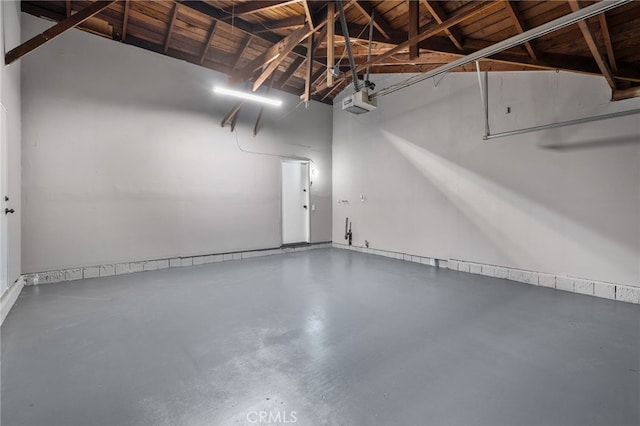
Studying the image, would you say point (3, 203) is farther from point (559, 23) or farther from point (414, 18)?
point (559, 23)

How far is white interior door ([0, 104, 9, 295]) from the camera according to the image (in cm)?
303

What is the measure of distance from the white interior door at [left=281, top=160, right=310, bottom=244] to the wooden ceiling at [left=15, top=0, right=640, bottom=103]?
286 centimetres

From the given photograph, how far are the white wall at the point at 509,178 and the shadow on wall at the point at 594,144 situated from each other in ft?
0.04

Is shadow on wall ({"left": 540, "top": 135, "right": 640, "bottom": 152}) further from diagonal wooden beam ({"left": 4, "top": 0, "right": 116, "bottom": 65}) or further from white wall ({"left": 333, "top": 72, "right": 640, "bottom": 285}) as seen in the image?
diagonal wooden beam ({"left": 4, "top": 0, "right": 116, "bottom": 65})

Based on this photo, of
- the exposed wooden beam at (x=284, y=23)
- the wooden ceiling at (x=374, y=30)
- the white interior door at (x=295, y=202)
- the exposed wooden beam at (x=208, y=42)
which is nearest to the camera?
the wooden ceiling at (x=374, y=30)

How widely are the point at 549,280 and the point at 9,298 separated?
7.36 meters

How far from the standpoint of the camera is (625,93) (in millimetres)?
3738

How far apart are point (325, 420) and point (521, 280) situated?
4.50 metres

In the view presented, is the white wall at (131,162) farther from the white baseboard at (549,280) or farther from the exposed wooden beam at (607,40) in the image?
the exposed wooden beam at (607,40)

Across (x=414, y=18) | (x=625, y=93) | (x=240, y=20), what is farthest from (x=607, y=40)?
(x=240, y=20)

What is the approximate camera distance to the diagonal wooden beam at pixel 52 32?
339 centimetres

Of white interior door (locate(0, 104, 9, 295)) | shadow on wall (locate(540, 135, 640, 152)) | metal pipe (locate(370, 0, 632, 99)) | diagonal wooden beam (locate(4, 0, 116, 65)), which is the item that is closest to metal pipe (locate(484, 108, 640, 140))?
shadow on wall (locate(540, 135, 640, 152))

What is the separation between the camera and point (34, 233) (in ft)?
14.0

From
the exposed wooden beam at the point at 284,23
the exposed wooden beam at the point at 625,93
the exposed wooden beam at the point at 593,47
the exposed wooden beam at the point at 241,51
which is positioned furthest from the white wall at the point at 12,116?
the exposed wooden beam at the point at 625,93
